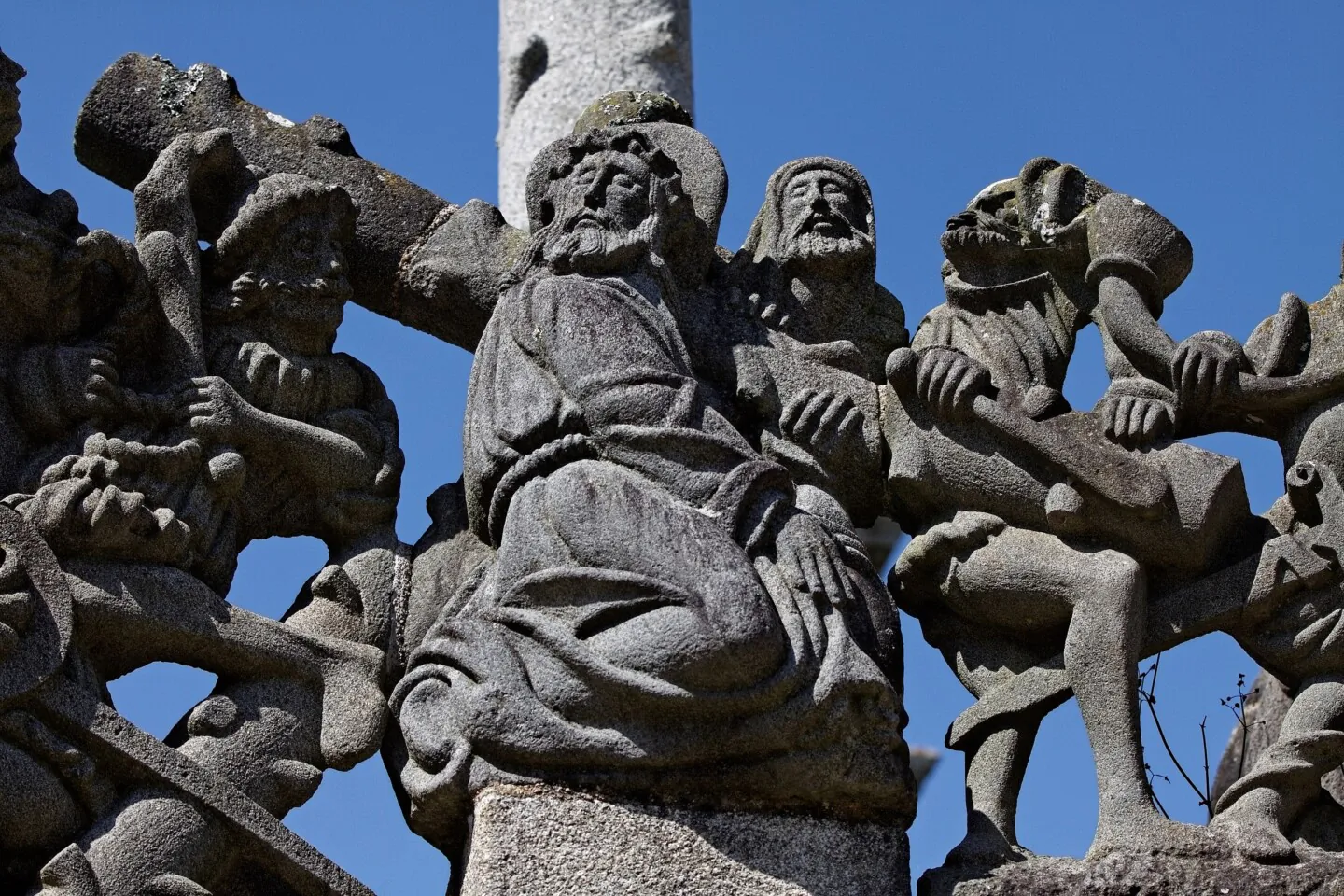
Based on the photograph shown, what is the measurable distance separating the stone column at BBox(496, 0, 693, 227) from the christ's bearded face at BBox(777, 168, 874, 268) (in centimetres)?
505

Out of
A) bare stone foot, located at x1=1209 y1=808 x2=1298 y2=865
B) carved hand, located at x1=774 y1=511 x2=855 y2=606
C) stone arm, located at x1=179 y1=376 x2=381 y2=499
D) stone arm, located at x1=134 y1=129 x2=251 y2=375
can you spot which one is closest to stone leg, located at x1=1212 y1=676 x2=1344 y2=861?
bare stone foot, located at x1=1209 y1=808 x2=1298 y2=865

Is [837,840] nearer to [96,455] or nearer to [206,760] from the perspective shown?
[206,760]

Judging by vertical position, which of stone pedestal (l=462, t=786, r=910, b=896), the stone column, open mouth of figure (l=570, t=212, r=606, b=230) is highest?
the stone column

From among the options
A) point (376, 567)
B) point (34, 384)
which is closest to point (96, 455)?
point (34, 384)

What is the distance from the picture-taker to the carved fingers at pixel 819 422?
26.3ft

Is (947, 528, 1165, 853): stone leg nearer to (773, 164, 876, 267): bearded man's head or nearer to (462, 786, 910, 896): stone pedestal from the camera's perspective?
(462, 786, 910, 896): stone pedestal

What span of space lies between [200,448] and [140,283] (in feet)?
1.78

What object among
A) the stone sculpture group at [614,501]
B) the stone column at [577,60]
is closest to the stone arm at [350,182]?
the stone sculpture group at [614,501]

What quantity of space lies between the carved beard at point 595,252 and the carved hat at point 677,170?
24 cm

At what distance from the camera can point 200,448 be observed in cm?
780

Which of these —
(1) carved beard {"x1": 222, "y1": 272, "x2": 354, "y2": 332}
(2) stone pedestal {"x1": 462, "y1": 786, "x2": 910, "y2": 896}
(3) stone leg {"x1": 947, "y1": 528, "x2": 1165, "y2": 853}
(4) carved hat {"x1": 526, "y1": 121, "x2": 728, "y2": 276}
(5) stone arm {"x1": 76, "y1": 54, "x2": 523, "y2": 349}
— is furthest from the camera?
(5) stone arm {"x1": 76, "y1": 54, "x2": 523, "y2": 349}

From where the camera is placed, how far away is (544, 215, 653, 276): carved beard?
26.2 feet

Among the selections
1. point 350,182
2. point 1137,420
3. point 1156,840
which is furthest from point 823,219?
point 1156,840

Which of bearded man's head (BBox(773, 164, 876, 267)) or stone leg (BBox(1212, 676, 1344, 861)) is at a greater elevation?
bearded man's head (BBox(773, 164, 876, 267))
